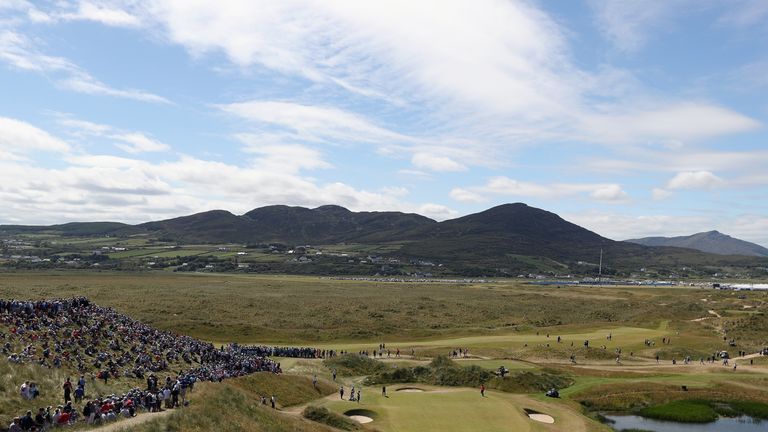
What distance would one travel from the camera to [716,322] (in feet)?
353

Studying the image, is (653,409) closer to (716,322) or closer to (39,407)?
(39,407)

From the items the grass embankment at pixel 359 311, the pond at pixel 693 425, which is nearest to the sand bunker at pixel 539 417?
the pond at pixel 693 425

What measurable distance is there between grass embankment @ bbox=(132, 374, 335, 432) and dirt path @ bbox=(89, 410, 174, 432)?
50 cm

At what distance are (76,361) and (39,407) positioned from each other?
35.6 ft

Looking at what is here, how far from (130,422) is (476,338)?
68.9 metres

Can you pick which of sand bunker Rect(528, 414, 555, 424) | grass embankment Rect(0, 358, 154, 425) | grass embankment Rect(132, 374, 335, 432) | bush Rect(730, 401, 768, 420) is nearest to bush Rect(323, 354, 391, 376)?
grass embankment Rect(132, 374, 335, 432)

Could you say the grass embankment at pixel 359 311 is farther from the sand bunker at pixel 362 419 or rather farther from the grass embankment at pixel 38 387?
the grass embankment at pixel 38 387

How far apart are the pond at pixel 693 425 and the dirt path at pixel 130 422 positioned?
36.0m

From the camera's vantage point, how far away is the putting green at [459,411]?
42344mm

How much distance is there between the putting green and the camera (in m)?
42.3

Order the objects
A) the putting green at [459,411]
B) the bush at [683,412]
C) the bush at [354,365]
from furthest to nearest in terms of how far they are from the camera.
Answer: the bush at [354,365], the bush at [683,412], the putting green at [459,411]

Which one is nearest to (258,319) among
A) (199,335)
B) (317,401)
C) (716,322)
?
(199,335)

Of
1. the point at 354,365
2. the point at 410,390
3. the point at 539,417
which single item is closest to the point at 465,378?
the point at 410,390

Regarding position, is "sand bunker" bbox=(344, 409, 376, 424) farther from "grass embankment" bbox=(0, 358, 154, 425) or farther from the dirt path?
"grass embankment" bbox=(0, 358, 154, 425)
